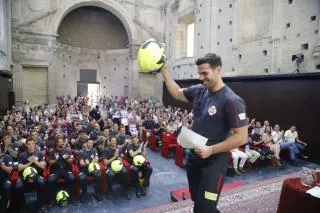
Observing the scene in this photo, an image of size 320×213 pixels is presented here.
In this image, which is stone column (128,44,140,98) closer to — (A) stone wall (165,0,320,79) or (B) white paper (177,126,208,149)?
(A) stone wall (165,0,320,79)

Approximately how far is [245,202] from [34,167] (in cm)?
450

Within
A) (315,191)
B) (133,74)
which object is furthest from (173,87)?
(133,74)

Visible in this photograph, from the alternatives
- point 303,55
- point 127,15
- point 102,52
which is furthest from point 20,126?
point 102,52

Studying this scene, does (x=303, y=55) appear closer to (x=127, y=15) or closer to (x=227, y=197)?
(x=227, y=197)

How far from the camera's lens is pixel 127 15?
21375mm

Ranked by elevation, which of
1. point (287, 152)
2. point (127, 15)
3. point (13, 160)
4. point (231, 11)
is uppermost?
point (127, 15)

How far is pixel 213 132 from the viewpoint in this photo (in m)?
2.17

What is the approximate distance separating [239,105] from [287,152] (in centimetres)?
808

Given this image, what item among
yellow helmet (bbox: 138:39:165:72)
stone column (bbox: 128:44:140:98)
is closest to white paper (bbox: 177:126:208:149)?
yellow helmet (bbox: 138:39:165:72)

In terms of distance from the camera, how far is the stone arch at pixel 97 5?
19234mm

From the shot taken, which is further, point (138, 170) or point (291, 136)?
point (291, 136)

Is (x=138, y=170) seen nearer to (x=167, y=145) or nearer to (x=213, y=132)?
(x=167, y=145)

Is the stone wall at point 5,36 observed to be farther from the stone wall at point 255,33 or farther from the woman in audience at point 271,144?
the woman in audience at point 271,144

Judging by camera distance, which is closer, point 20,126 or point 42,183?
point 42,183
